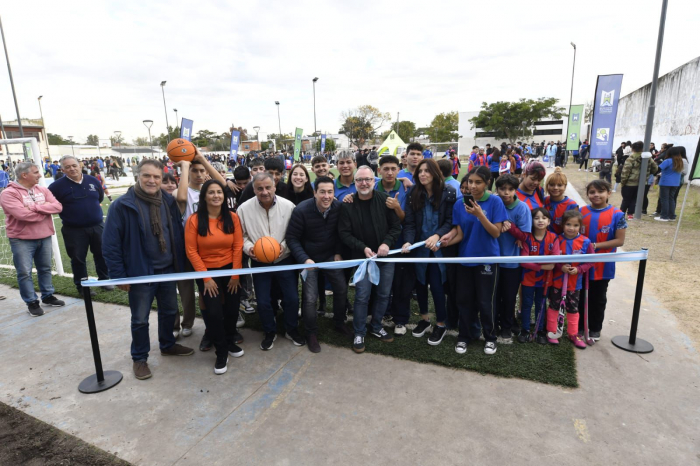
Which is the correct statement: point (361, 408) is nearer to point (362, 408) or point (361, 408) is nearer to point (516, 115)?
point (362, 408)

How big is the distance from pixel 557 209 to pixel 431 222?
56.3 inches

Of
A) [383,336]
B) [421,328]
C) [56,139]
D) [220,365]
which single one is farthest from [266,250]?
[56,139]

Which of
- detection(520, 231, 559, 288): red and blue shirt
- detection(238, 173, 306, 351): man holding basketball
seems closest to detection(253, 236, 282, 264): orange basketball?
detection(238, 173, 306, 351): man holding basketball

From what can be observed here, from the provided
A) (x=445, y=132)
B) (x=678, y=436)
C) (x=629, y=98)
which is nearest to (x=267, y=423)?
(x=678, y=436)

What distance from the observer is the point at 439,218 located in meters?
4.26

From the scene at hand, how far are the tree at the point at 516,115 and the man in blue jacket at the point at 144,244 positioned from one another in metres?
65.5

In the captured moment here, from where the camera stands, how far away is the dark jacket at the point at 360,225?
417 cm

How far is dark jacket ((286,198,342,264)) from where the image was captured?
4.16 metres

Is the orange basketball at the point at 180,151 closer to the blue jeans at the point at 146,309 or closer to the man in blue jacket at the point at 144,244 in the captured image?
the man in blue jacket at the point at 144,244

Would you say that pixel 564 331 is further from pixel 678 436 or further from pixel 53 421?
pixel 53 421

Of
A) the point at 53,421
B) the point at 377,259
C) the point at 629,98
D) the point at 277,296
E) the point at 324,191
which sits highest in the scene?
the point at 629,98

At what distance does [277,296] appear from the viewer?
4809mm

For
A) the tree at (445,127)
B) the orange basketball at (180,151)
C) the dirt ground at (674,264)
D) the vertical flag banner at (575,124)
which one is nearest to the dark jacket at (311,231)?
the orange basketball at (180,151)

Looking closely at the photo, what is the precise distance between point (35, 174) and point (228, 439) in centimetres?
479
